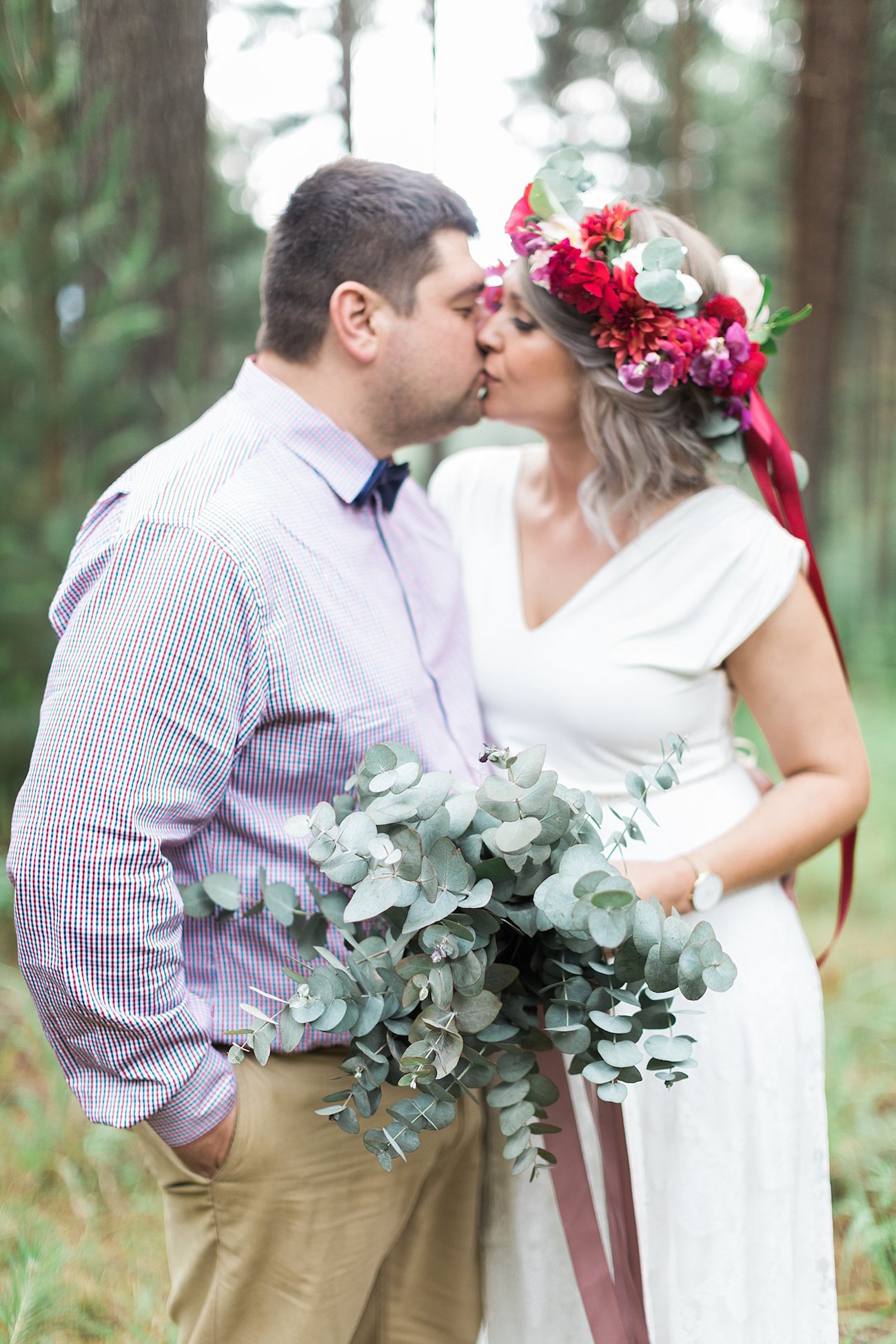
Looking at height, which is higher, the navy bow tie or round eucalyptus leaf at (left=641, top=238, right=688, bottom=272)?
round eucalyptus leaf at (left=641, top=238, right=688, bottom=272)

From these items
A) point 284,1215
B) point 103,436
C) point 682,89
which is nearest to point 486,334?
point 284,1215

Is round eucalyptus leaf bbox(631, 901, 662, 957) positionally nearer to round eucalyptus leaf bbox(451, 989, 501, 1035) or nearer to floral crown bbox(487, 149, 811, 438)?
round eucalyptus leaf bbox(451, 989, 501, 1035)

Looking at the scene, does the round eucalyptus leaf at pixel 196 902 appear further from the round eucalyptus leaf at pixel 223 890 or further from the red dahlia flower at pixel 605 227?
the red dahlia flower at pixel 605 227

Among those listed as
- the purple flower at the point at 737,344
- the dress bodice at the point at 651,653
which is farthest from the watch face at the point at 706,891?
the purple flower at the point at 737,344

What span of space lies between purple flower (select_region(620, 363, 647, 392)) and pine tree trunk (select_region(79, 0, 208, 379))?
2.63 metres

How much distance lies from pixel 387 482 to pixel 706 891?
3.36ft

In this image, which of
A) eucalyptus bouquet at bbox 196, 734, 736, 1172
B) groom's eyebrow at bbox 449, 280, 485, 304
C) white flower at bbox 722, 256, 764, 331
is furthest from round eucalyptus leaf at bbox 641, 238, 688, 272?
eucalyptus bouquet at bbox 196, 734, 736, 1172

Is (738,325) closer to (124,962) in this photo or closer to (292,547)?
(292,547)

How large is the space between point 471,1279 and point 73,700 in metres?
1.51

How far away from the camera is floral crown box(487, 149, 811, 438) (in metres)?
2.13

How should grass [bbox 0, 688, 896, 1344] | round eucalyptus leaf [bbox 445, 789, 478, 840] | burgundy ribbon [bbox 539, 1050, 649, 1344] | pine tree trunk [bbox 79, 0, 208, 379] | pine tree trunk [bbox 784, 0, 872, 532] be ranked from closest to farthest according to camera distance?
round eucalyptus leaf [bbox 445, 789, 478, 840] → burgundy ribbon [bbox 539, 1050, 649, 1344] → grass [bbox 0, 688, 896, 1344] → pine tree trunk [bbox 79, 0, 208, 379] → pine tree trunk [bbox 784, 0, 872, 532]

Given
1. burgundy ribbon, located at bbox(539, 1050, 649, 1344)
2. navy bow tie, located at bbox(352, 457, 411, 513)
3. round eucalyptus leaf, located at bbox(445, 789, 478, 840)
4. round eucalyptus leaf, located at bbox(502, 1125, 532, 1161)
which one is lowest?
burgundy ribbon, located at bbox(539, 1050, 649, 1344)

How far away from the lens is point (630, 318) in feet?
7.13

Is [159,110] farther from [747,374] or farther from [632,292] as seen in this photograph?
[747,374]
